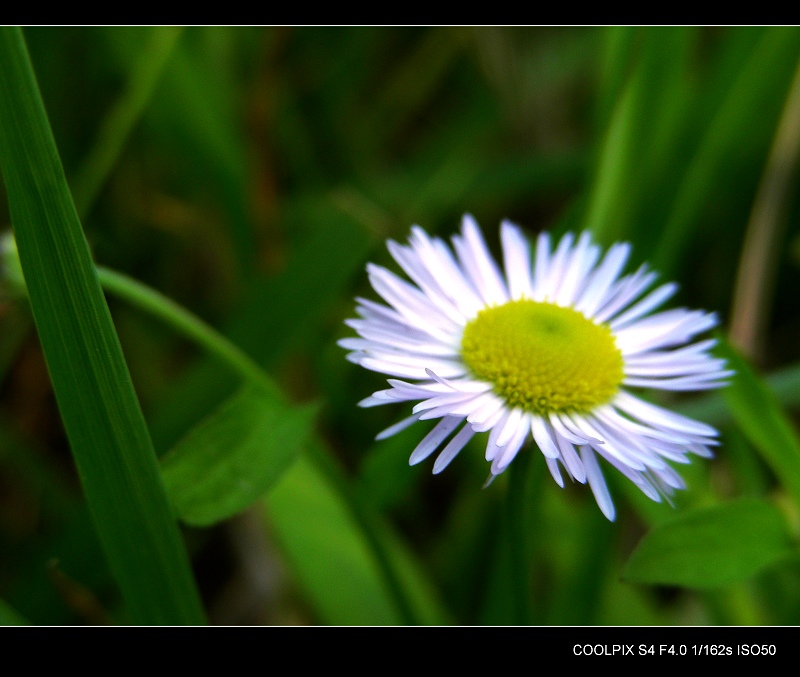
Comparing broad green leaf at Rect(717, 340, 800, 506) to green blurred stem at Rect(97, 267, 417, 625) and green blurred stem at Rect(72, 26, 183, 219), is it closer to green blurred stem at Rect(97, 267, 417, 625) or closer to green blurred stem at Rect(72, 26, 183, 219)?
green blurred stem at Rect(97, 267, 417, 625)

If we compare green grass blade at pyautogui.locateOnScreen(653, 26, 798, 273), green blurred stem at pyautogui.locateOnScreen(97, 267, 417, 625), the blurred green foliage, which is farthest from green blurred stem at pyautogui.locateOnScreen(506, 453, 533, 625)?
green grass blade at pyautogui.locateOnScreen(653, 26, 798, 273)

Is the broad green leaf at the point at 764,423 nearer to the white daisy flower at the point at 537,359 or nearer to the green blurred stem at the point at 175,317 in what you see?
the white daisy flower at the point at 537,359

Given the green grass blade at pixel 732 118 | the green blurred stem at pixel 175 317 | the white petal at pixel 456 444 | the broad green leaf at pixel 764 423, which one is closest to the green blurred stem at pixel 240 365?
the green blurred stem at pixel 175 317

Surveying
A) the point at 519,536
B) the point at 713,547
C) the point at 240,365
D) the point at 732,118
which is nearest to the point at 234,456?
the point at 240,365

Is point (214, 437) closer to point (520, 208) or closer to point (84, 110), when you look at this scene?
point (84, 110)
